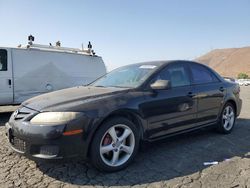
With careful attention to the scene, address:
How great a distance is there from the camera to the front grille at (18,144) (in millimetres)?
3631

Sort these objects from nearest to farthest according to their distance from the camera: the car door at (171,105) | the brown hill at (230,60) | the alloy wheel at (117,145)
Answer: the alloy wheel at (117,145), the car door at (171,105), the brown hill at (230,60)

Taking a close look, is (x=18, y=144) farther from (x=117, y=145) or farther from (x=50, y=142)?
(x=117, y=145)

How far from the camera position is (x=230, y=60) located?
10956cm

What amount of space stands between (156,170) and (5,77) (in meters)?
5.80

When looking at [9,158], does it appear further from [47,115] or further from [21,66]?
[21,66]

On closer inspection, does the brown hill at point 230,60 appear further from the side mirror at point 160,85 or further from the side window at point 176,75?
the side mirror at point 160,85

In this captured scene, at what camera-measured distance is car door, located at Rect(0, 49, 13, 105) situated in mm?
8062

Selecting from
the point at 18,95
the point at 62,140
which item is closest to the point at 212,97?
the point at 62,140

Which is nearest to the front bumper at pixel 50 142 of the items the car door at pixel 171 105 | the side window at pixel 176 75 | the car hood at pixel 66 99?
the car hood at pixel 66 99

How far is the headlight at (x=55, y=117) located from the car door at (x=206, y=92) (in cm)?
250

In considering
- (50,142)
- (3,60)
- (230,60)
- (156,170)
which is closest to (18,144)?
(50,142)

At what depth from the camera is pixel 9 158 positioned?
14.7ft

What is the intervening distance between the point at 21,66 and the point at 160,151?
212 inches

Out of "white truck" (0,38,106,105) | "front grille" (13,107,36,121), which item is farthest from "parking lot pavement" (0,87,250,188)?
"white truck" (0,38,106,105)
